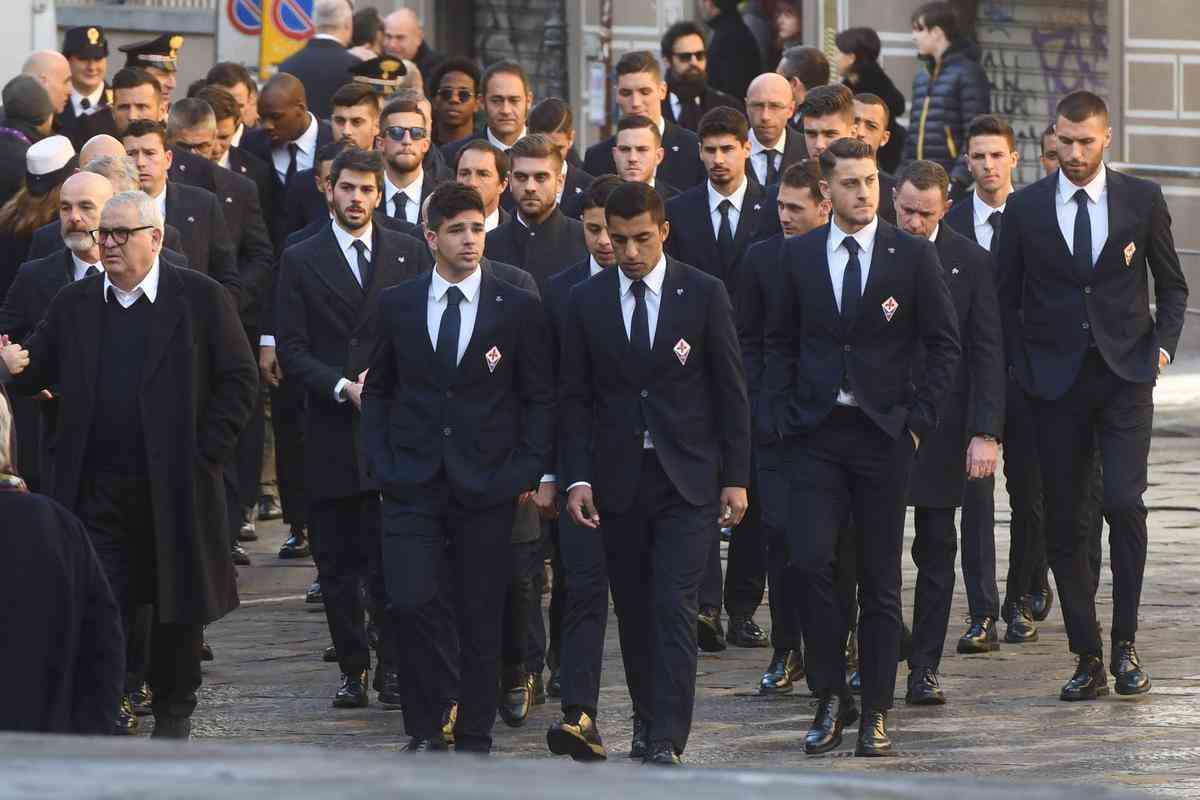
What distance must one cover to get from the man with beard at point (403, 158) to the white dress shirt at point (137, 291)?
283cm

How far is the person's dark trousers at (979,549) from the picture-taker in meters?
10.7

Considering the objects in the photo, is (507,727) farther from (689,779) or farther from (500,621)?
(689,779)

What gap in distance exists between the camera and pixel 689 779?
11.1ft

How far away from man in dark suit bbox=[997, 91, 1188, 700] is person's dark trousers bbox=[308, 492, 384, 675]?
241 cm

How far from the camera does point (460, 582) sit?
8.71 meters

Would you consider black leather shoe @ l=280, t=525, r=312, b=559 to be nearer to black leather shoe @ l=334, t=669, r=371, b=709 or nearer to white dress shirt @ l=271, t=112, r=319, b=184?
white dress shirt @ l=271, t=112, r=319, b=184

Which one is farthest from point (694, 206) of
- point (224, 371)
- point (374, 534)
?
point (224, 371)

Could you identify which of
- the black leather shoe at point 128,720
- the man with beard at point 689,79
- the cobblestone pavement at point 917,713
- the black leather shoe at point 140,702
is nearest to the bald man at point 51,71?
the man with beard at point 689,79

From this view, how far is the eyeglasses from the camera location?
14.2m

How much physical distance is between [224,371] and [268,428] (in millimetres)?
5820

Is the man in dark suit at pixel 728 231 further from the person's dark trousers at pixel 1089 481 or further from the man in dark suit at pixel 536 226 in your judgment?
the person's dark trousers at pixel 1089 481

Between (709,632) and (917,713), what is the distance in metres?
1.52

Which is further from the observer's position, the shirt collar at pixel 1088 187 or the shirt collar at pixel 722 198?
the shirt collar at pixel 722 198

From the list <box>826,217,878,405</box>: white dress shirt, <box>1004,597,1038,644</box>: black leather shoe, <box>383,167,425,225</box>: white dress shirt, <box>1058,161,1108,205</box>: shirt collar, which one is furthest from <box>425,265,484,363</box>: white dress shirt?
<box>1004,597,1038,644</box>: black leather shoe
